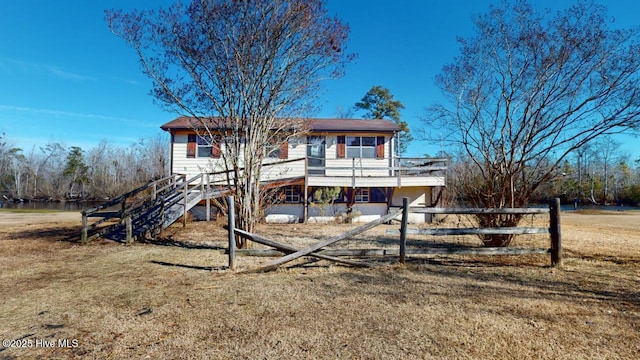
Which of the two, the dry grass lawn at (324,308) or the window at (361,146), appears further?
the window at (361,146)

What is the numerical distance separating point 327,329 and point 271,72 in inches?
239

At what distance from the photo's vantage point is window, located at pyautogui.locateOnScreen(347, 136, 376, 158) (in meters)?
16.7

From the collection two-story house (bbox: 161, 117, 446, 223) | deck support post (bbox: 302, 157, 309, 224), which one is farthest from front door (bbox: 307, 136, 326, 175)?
deck support post (bbox: 302, 157, 309, 224)

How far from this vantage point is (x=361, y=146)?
1670 centimetres

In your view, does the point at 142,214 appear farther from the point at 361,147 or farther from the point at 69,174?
the point at 69,174

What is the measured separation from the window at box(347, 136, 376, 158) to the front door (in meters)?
1.42

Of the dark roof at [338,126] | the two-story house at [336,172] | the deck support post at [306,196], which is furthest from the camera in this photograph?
the dark roof at [338,126]

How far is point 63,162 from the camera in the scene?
4919cm

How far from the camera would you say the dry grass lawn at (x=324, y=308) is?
3.04 meters

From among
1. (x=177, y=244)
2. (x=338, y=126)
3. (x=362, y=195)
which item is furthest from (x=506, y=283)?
(x=338, y=126)

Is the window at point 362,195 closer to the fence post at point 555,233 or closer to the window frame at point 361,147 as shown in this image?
the window frame at point 361,147

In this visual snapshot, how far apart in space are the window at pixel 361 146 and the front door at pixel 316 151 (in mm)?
1418

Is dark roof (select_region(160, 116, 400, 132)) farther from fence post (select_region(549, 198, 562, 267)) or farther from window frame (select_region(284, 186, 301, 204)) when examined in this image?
fence post (select_region(549, 198, 562, 267))

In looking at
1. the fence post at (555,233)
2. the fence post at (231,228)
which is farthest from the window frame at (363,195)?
the fence post at (231,228)
